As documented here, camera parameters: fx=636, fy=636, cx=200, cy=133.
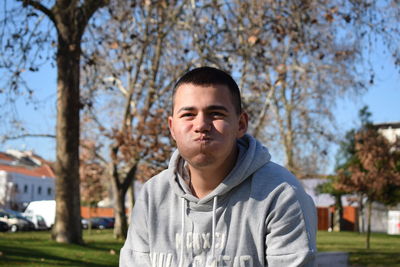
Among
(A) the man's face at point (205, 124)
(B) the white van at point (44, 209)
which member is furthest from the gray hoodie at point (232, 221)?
(B) the white van at point (44, 209)

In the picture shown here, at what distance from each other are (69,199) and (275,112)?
20.0 m

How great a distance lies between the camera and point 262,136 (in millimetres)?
34250

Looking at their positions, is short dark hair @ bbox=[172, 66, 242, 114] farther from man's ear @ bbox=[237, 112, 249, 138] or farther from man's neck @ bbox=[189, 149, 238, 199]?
man's neck @ bbox=[189, 149, 238, 199]

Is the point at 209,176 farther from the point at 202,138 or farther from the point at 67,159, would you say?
the point at 67,159

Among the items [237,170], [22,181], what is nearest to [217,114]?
[237,170]

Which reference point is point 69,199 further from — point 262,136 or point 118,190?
point 262,136

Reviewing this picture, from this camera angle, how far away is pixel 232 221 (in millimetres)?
2607

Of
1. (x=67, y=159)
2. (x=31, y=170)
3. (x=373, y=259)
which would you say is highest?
(x=31, y=170)

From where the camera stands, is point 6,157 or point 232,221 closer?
point 232,221

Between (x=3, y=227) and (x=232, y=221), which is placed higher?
(x=232, y=221)

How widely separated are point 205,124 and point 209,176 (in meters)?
0.28

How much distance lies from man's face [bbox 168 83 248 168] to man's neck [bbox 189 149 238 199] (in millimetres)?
76

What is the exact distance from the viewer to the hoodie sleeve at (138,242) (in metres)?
2.75

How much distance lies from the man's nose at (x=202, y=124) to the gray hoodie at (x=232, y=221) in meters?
0.25
